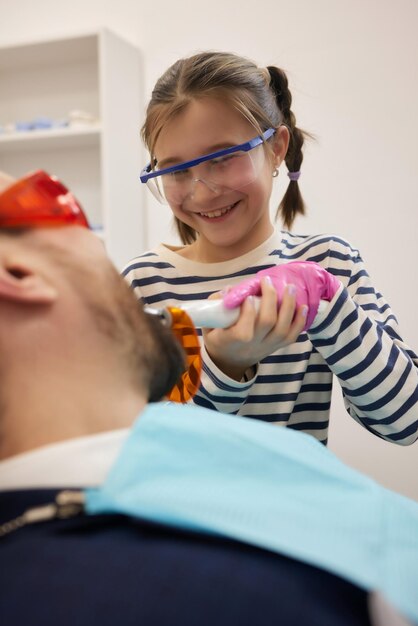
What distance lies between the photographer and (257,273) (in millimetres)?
1258

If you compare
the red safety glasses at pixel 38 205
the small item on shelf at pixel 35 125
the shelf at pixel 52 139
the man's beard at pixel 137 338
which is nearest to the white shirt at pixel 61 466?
the man's beard at pixel 137 338

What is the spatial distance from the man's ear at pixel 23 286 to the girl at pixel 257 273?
359 millimetres

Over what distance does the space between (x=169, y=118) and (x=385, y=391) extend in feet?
2.22

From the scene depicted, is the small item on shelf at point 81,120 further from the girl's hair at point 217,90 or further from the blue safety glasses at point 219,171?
the blue safety glasses at point 219,171

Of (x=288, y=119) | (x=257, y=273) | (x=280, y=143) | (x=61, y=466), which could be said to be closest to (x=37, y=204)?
(x=61, y=466)

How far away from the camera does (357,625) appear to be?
0.54 m

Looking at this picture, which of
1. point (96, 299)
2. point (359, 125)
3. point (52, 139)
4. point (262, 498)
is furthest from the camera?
point (52, 139)

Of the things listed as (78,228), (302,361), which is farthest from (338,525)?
(302,361)

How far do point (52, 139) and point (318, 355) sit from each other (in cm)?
203

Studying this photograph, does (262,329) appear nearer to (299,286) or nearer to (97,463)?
(299,286)

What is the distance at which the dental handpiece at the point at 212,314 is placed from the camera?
956mm

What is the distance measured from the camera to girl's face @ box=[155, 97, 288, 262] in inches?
49.8

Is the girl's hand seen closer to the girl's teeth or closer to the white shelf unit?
the girl's teeth

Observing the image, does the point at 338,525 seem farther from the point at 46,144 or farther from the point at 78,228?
the point at 46,144
